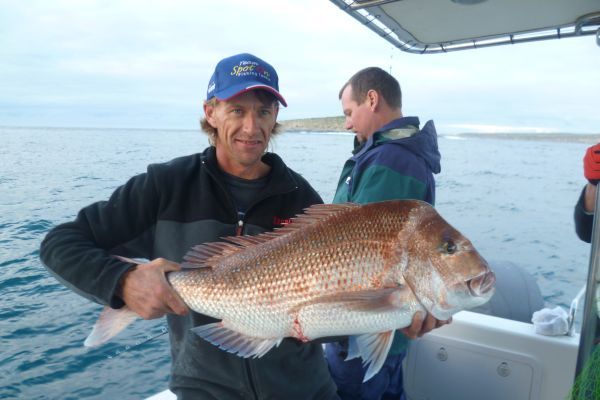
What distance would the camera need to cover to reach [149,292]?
1764 mm

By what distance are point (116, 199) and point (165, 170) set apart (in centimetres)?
28

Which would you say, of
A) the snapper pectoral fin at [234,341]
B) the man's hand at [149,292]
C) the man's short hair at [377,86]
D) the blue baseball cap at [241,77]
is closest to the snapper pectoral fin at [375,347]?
the snapper pectoral fin at [234,341]

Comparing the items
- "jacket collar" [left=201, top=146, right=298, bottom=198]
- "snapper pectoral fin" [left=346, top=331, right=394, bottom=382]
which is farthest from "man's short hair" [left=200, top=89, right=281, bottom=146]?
"snapper pectoral fin" [left=346, top=331, right=394, bottom=382]

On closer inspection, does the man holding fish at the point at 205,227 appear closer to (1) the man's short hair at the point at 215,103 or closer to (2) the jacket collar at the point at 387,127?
(1) the man's short hair at the point at 215,103

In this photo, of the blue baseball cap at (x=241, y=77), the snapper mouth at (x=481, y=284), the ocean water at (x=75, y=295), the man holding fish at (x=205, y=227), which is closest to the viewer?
the snapper mouth at (x=481, y=284)

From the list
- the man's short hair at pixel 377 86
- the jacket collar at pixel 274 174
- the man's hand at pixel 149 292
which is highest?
the man's short hair at pixel 377 86

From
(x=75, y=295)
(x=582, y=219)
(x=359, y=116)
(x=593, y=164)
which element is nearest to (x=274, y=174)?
(x=359, y=116)

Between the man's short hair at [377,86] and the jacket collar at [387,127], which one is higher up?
→ the man's short hair at [377,86]

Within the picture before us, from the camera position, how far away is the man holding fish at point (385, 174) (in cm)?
287

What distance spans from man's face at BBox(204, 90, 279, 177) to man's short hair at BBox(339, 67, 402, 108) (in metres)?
1.58

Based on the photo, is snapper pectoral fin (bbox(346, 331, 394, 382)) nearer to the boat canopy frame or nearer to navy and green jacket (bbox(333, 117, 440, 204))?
navy and green jacket (bbox(333, 117, 440, 204))

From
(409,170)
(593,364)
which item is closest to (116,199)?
(409,170)

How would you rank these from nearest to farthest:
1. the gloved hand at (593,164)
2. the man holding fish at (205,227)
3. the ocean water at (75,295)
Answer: the man holding fish at (205,227)
the gloved hand at (593,164)
the ocean water at (75,295)

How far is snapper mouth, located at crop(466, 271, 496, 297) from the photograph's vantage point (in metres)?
1.70
